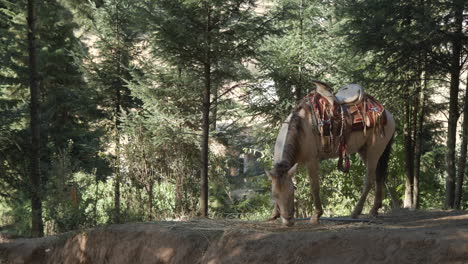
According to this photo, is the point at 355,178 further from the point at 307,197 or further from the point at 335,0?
the point at 335,0

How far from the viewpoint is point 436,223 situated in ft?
20.4

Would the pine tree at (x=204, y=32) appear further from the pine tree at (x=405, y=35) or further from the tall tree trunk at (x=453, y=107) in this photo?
the tall tree trunk at (x=453, y=107)

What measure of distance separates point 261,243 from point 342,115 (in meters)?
2.58

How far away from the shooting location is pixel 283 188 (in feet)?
19.1

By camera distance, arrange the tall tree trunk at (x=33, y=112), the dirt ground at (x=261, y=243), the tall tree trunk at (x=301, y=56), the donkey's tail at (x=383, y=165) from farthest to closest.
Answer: the tall tree trunk at (x=301, y=56), the tall tree trunk at (x=33, y=112), the donkey's tail at (x=383, y=165), the dirt ground at (x=261, y=243)

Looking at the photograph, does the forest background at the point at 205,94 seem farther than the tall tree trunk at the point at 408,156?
No

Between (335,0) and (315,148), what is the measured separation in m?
9.05

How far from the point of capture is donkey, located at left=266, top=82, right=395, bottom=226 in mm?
5855

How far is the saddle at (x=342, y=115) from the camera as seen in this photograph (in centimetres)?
658

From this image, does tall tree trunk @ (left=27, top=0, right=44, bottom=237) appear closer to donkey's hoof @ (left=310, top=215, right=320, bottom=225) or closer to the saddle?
donkey's hoof @ (left=310, top=215, right=320, bottom=225)

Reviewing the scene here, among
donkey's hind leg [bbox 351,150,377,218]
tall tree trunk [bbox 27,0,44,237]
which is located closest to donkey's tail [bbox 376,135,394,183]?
donkey's hind leg [bbox 351,150,377,218]

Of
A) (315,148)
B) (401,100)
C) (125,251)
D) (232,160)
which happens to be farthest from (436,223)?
(232,160)

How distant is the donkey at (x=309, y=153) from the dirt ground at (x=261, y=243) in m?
0.38

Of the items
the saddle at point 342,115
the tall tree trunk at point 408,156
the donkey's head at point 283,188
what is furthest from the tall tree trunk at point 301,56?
the donkey's head at point 283,188
